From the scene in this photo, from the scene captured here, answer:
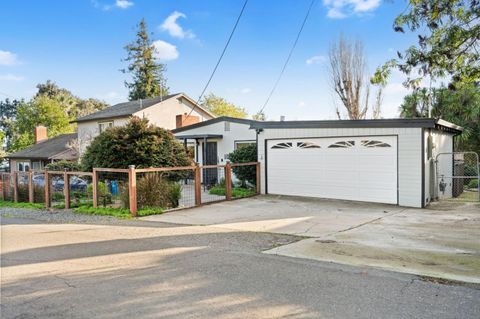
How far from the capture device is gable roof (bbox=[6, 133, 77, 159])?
29.8 m

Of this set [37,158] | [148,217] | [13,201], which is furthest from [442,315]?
[37,158]

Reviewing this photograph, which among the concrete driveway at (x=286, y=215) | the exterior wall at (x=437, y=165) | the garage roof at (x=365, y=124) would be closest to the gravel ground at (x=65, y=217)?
the concrete driveway at (x=286, y=215)

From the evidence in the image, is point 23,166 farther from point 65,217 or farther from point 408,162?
point 408,162

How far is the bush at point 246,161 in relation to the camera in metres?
16.0

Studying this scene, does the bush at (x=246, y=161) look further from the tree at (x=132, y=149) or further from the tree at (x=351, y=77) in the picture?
the tree at (x=351, y=77)

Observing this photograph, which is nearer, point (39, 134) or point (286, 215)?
point (286, 215)

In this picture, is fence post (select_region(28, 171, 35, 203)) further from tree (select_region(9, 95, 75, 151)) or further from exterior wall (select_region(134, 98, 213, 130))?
tree (select_region(9, 95, 75, 151))

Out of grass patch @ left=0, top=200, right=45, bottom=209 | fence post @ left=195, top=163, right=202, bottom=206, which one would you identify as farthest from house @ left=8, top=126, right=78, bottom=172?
fence post @ left=195, top=163, right=202, bottom=206

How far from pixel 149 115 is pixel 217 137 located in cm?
955

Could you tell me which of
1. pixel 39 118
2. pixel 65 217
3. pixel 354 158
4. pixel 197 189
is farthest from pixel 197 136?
pixel 39 118

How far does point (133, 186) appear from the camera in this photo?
1093cm

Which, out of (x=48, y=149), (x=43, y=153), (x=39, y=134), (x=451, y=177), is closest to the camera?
(x=451, y=177)

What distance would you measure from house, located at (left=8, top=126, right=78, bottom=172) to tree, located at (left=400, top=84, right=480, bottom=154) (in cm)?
2255

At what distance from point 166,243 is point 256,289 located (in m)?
3.10
